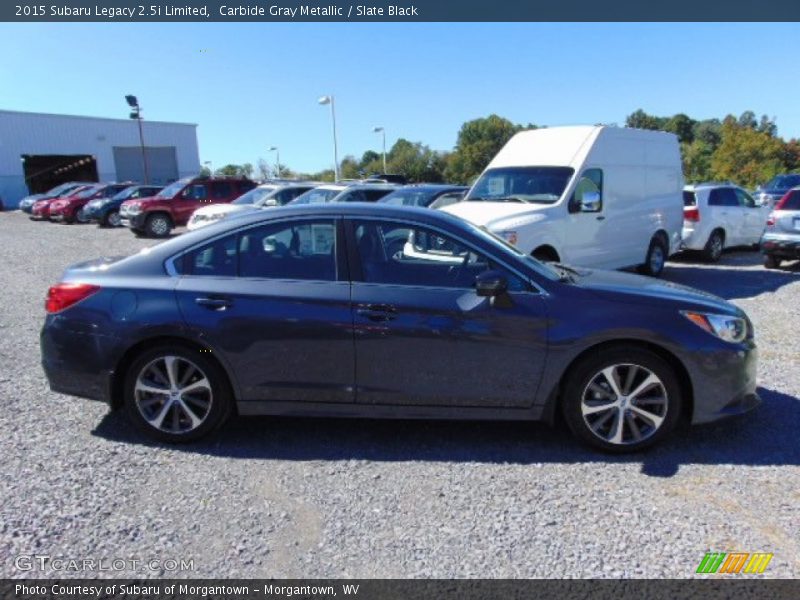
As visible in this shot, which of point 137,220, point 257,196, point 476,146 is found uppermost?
point 476,146

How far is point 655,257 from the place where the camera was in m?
9.88

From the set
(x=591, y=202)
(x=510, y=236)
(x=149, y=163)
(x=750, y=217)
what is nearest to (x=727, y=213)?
(x=750, y=217)

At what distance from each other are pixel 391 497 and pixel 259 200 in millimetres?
13771

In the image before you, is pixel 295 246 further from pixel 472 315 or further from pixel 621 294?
pixel 621 294

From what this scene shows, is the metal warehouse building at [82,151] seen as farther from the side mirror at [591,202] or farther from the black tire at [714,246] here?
the side mirror at [591,202]

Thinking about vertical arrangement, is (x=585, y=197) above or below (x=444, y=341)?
above

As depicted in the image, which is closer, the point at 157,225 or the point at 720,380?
the point at 720,380

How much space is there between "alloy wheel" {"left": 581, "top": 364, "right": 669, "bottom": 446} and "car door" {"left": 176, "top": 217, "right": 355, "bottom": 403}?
1.57m

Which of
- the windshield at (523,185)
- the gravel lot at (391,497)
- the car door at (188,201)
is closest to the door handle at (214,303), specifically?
the gravel lot at (391,497)

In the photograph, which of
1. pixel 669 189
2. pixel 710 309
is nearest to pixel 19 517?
pixel 710 309

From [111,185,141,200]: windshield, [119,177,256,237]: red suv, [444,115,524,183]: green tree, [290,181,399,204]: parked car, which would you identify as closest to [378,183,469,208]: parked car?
[290,181,399,204]: parked car

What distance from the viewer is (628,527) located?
2.88 m

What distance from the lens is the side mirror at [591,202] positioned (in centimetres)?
810

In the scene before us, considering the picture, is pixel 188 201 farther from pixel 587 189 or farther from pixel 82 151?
pixel 82 151
